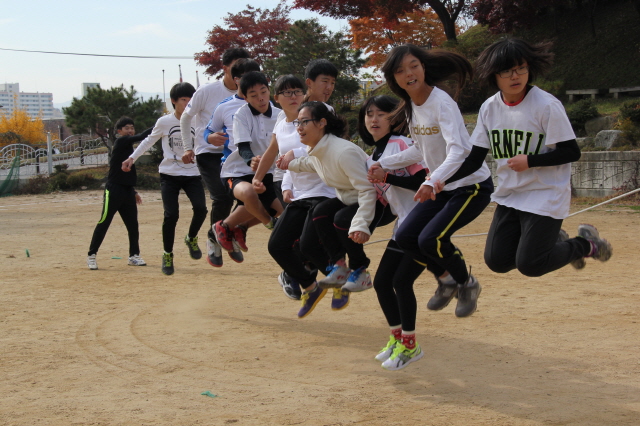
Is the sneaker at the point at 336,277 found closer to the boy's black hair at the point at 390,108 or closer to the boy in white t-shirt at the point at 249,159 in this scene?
the boy's black hair at the point at 390,108

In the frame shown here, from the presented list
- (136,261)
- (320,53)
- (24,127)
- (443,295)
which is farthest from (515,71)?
(24,127)

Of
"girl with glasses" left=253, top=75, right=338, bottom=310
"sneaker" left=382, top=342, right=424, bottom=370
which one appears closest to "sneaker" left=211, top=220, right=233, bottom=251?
"girl with glasses" left=253, top=75, right=338, bottom=310

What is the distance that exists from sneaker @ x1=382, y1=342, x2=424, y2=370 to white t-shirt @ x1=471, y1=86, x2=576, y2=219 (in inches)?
49.5

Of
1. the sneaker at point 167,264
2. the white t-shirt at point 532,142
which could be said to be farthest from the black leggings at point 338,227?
the sneaker at point 167,264

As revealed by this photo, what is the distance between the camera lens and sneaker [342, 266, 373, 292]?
5293mm

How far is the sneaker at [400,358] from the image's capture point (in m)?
4.89

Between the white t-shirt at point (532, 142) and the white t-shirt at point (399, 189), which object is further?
the white t-shirt at point (399, 189)

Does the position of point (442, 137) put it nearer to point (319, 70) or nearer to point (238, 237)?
point (319, 70)

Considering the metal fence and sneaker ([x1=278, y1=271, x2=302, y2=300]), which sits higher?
the metal fence

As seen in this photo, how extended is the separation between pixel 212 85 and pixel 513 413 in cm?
508

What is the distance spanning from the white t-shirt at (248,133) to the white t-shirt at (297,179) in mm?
537

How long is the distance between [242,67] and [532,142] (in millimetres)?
3551

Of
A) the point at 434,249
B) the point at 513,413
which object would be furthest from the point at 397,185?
the point at 513,413

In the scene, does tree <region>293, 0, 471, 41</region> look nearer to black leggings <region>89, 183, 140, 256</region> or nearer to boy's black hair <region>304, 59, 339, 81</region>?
black leggings <region>89, 183, 140, 256</region>
